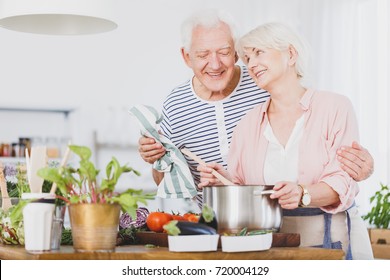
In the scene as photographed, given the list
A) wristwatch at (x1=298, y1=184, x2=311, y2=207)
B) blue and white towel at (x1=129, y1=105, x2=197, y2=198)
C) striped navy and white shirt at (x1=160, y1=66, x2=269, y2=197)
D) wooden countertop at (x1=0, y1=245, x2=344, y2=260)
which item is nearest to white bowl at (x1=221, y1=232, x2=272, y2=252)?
wooden countertop at (x1=0, y1=245, x2=344, y2=260)

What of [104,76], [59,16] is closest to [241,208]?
[59,16]

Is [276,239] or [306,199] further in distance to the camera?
[306,199]

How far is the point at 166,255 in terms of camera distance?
2.20 meters

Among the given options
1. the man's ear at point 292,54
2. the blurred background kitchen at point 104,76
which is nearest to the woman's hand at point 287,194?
the man's ear at point 292,54

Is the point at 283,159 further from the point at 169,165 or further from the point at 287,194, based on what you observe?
the point at 169,165

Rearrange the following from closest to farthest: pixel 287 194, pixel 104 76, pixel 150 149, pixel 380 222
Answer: pixel 287 194 → pixel 150 149 → pixel 380 222 → pixel 104 76

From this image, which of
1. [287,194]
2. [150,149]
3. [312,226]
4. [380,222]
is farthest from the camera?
[380,222]

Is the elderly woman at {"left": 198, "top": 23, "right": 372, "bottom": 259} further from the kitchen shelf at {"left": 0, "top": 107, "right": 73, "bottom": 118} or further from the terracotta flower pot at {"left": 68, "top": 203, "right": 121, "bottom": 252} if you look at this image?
the kitchen shelf at {"left": 0, "top": 107, "right": 73, "bottom": 118}

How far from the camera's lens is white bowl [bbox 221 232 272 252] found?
2.21 m

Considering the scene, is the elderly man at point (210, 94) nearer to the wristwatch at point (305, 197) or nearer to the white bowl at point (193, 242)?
the wristwatch at point (305, 197)

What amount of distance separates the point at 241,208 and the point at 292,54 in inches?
30.9

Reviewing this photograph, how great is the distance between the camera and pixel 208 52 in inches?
126

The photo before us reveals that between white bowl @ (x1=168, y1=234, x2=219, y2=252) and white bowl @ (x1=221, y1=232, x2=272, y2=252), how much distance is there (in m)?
0.03

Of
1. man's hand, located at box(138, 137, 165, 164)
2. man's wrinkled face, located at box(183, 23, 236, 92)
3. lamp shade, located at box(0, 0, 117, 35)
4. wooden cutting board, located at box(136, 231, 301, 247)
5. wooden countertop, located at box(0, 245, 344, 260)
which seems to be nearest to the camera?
wooden countertop, located at box(0, 245, 344, 260)
